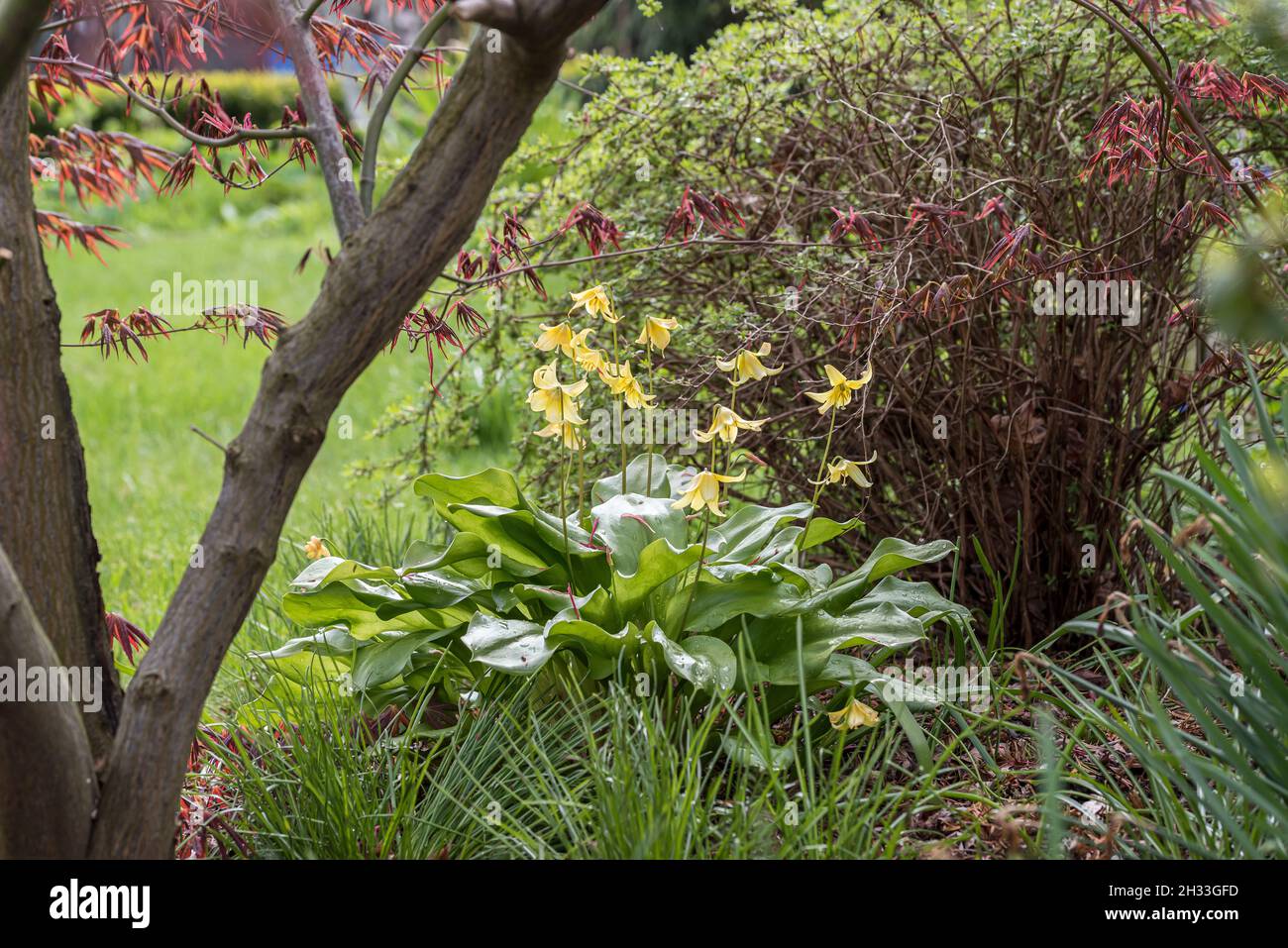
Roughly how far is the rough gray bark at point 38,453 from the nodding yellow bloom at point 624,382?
108cm

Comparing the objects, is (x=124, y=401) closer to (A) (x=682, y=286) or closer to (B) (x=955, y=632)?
(A) (x=682, y=286)

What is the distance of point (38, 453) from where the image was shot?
1.98 meters

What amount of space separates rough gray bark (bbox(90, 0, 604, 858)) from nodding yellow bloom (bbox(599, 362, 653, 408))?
2.48 ft

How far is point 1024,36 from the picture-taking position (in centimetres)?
320

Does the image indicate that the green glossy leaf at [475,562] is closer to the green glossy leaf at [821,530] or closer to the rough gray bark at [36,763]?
the green glossy leaf at [821,530]

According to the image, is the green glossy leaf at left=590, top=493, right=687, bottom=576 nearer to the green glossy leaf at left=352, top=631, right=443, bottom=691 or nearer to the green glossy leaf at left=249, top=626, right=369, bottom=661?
the green glossy leaf at left=352, top=631, right=443, bottom=691

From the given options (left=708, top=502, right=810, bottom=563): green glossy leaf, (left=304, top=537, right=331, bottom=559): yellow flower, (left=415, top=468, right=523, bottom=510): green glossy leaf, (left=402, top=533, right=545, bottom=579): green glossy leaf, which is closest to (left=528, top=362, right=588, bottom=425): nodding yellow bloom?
(left=415, top=468, right=523, bottom=510): green glossy leaf

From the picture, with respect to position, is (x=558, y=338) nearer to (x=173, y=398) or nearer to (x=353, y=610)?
(x=353, y=610)

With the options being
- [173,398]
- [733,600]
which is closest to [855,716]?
[733,600]

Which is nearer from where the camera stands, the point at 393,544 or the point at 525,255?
the point at 525,255

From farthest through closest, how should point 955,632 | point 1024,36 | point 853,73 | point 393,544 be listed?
1. point 393,544
2. point 853,73
3. point 1024,36
4. point 955,632

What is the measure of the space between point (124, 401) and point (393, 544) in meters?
4.60

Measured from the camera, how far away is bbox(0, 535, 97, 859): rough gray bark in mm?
1735
